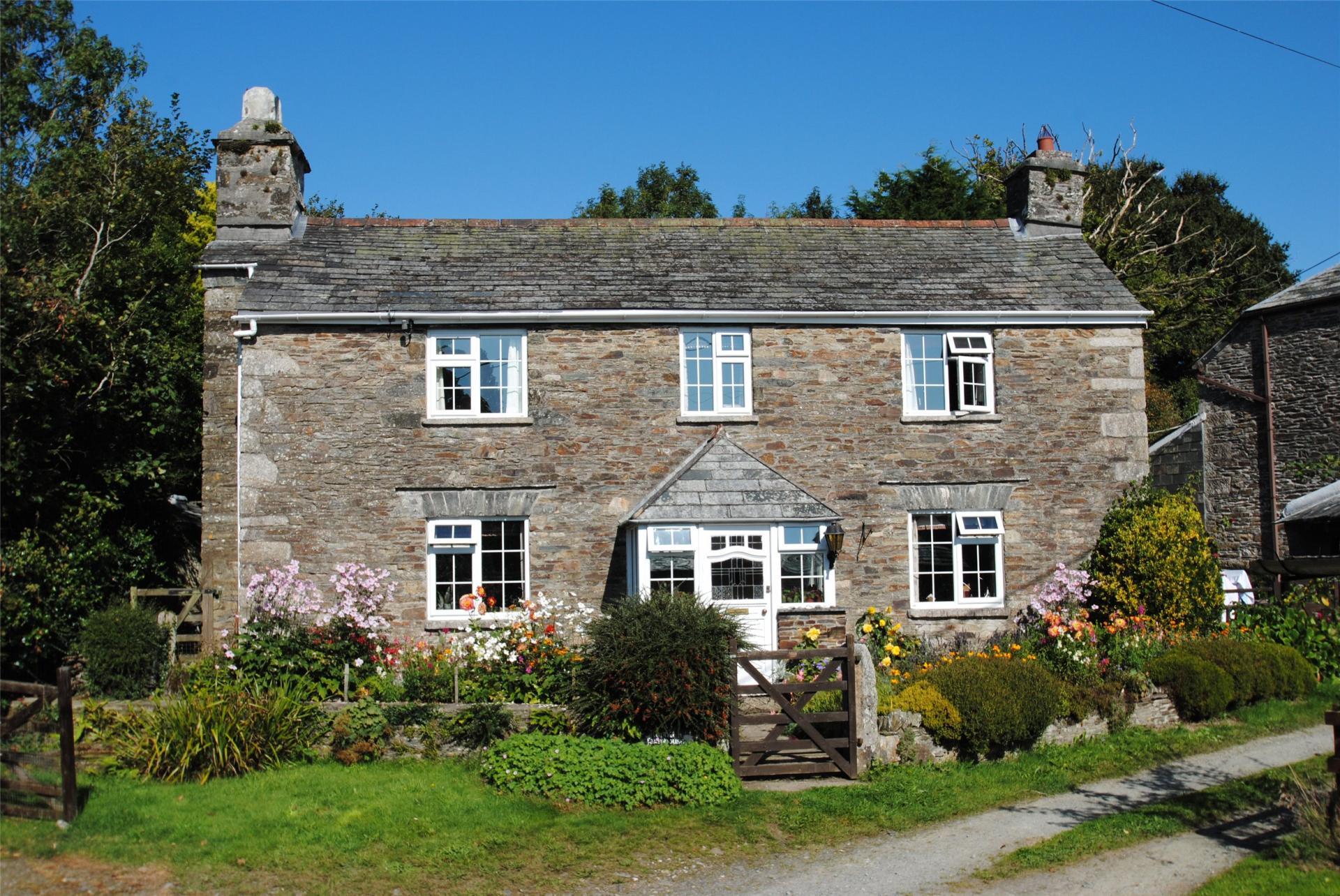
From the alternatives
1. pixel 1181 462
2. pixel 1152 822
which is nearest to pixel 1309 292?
pixel 1181 462

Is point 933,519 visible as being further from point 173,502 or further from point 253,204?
point 173,502

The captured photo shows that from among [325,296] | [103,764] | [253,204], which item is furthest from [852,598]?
[253,204]

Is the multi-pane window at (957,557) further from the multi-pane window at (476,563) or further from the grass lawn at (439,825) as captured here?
the multi-pane window at (476,563)

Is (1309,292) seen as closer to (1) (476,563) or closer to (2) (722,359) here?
(2) (722,359)

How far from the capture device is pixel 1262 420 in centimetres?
2670

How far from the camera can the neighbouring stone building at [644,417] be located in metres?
17.2

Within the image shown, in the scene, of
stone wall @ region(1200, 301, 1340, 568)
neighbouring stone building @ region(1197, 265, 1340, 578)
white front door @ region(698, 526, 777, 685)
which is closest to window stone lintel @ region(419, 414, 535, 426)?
white front door @ region(698, 526, 777, 685)

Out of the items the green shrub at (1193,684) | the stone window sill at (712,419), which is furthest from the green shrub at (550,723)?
the green shrub at (1193,684)

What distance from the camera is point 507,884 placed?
9383 millimetres

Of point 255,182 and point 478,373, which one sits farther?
point 255,182

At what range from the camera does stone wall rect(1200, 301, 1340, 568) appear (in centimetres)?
2533

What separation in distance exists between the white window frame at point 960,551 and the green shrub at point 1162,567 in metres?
1.49

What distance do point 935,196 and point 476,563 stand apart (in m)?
20.4

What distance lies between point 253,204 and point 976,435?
41.4 feet
